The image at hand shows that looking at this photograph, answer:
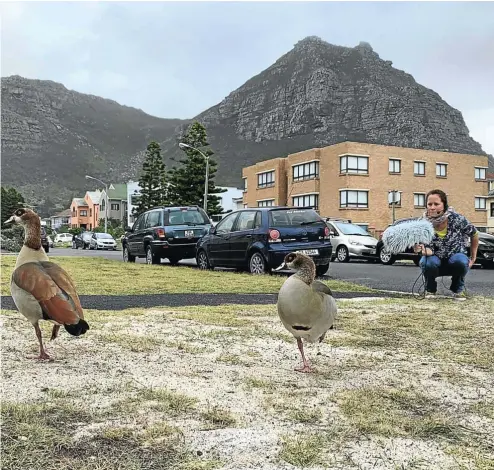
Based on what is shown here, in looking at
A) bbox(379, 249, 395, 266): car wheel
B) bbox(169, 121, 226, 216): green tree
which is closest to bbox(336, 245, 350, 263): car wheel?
bbox(379, 249, 395, 266): car wheel

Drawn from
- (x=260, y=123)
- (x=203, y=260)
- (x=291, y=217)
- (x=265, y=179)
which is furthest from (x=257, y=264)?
(x=260, y=123)

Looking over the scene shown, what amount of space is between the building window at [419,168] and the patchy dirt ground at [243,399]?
169ft

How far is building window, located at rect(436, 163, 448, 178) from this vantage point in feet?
184

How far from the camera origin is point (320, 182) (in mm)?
55156

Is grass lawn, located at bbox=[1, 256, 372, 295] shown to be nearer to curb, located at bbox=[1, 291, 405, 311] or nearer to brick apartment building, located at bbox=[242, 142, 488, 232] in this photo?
curb, located at bbox=[1, 291, 405, 311]

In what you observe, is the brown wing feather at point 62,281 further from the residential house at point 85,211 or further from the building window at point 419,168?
the residential house at point 85,211

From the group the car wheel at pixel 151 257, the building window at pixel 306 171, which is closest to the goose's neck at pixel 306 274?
the car wheel at pixel 151 257

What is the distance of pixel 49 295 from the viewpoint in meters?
3.70

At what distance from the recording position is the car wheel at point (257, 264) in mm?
12562

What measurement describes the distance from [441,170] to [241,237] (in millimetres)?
47695

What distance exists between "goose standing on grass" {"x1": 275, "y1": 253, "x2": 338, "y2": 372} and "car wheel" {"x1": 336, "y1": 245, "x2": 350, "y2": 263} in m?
18.0

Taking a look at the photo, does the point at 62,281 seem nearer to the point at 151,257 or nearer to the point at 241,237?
the point at 241,237

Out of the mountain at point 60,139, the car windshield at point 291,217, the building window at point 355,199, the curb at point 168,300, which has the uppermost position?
the mountain at point 60,139

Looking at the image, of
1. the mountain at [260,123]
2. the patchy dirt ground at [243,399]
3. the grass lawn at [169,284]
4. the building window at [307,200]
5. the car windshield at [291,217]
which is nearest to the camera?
the patchy dirt ground at [243,399]
